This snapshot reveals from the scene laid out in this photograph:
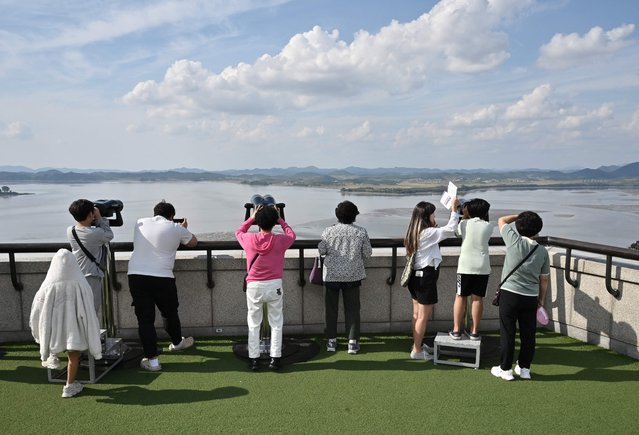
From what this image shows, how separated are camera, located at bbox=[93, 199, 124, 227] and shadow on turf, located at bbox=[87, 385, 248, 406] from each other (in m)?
1.58

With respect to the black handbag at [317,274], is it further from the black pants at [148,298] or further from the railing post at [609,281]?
the railing post at [609,281]

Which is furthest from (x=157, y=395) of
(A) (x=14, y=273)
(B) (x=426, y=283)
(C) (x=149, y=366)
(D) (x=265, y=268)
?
(B) (x=426, y=283)

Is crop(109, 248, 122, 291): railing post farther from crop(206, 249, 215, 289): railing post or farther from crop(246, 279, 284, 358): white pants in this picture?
crop(246, 279, 284, 358): white pants

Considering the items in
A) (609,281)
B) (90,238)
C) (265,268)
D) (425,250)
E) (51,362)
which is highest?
(90,238)

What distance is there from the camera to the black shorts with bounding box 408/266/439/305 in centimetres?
470

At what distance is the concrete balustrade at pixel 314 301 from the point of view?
529 centimetres

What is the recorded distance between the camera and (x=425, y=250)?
4.69 meters

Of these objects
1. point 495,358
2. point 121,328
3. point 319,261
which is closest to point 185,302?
point 121,328

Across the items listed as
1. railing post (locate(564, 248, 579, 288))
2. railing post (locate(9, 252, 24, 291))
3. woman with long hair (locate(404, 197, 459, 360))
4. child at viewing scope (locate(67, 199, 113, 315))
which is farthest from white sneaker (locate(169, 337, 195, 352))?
railing post (locate(564, 248, 579, 288))

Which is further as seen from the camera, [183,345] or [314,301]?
[314,301]

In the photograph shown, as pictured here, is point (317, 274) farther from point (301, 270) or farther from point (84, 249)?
point (84, 249)

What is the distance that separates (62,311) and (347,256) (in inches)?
104

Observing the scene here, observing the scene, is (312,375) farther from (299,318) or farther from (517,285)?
(517,285)

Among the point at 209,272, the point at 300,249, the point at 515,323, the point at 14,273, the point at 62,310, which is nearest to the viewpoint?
the point at 62,310
